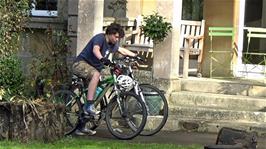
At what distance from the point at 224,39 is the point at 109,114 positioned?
4309 millimetres

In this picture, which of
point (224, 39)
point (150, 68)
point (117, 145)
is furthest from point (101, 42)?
point (224, 39)

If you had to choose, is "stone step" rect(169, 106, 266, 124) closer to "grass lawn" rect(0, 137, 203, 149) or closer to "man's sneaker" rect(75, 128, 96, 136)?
"man's sneaker" rect(75, 128, 96, 136)

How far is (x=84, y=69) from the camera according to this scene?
31.1 ft

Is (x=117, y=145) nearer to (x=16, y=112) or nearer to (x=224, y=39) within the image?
(x=16, y=112)

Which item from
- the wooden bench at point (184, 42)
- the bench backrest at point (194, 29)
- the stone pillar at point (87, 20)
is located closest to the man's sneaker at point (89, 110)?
the stone pillar at point (87, 20)

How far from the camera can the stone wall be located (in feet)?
27.6

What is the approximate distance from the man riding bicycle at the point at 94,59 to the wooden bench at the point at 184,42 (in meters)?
2.03

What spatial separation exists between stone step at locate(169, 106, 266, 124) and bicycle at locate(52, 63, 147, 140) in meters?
1.27

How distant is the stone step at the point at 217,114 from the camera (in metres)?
10.2

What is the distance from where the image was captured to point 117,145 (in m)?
8.46

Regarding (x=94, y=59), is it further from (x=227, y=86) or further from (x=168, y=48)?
(x=227, y=86)

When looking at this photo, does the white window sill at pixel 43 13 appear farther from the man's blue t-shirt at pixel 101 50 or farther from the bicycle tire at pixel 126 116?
the bicycle tire at pixel 126 116

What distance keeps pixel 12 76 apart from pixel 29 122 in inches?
117

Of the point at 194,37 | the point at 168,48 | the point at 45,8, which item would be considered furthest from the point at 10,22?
the point at 194,37
